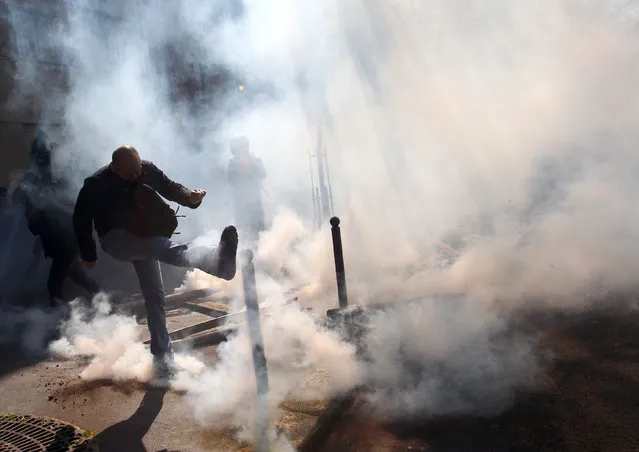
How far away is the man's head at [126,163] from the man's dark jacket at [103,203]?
53 millimetres

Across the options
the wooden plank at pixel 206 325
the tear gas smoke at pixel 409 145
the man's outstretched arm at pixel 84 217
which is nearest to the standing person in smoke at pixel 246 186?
the tear gas smoke at pixel 409 145

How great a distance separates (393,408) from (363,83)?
6309mm

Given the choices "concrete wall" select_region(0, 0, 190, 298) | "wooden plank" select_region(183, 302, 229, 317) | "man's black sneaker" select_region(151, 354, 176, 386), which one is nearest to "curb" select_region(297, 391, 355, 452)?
"man's black sneaker" select_region(151, 354, 176, 386)

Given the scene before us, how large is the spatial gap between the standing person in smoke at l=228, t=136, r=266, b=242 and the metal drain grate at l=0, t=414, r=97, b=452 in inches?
159

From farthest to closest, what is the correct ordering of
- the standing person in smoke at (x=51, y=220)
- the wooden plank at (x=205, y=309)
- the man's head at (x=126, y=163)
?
the standing person in smoke at (x=51, y=220), the wooden plank at (x=205, y=309), the man's head at (x=126, y=163)

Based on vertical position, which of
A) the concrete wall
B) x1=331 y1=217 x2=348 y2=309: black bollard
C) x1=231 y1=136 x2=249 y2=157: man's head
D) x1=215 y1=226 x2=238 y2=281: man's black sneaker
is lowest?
x1=331 y1=217 x2=348 y2=309: black bollard

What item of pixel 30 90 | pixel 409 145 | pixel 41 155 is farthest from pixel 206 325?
pixel 30 90

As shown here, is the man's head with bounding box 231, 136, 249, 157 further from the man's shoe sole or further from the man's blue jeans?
the man's shoe sole

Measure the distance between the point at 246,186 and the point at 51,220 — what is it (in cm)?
240

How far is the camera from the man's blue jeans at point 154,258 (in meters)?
3.39

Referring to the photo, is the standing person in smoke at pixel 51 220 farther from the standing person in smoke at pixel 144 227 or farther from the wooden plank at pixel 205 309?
the standing person in smoke at pixel 144 227

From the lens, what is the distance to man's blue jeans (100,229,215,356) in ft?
11.1

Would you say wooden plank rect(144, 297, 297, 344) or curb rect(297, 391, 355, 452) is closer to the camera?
curb rect(297, 391, 355, 452)

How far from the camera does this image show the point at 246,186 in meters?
6.62
